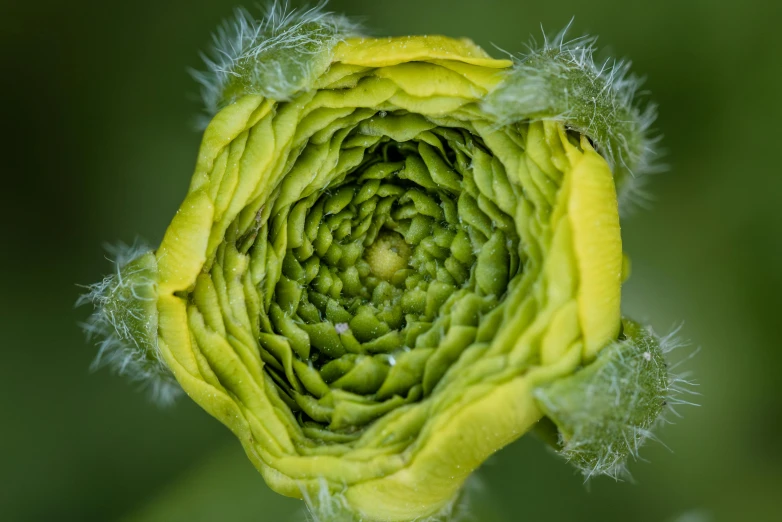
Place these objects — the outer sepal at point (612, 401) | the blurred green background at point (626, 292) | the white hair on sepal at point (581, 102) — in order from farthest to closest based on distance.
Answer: the blurred green background at point (626, 292) < the white hair on sepal at point (581, 102) < the outer sepal at point (612, 401)

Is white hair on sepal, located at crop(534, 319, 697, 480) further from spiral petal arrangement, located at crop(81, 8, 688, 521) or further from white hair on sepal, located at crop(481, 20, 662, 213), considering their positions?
white hair on sepal, located at crop(481, 20, 662, 213)

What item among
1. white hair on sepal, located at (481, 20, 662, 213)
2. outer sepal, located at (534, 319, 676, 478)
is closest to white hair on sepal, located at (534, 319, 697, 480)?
outer sepal, located at (534, 319, 676, 478)

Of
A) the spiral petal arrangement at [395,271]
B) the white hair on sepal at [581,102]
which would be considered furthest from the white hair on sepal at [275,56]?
the white hair on sepal at [581,102]

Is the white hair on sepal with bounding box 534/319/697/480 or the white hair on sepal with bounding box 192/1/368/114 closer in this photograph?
the white hair on sepal with bounding box 534/319/697/480

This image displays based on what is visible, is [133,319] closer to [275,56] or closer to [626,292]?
[275,56]

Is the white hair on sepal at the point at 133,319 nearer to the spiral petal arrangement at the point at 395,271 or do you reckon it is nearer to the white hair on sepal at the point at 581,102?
the spiral petal arrangement at the point at 395,271

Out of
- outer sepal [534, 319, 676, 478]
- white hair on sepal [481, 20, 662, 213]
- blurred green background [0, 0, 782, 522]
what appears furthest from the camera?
blurred green background [0, 0, 782, 522]
